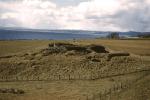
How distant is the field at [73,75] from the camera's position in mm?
39312

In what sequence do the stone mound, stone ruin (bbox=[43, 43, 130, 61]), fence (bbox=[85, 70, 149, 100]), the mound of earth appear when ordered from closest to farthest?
fence (bbox=[85, 70, 149, 100])
the mound of earth
stone ruin (bbox=[43, 43, 130, 61])
the stone mound

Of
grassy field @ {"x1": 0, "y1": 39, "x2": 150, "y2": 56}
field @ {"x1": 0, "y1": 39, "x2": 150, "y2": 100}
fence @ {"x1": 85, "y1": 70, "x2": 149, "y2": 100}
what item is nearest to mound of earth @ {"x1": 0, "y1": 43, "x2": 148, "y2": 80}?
field @ {"x1": 0, "y1": 39, "x2": 150, "y2": 100}

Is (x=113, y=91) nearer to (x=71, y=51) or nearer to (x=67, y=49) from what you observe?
(x=71, y=51)

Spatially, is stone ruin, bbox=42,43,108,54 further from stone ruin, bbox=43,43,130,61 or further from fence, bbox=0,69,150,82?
fence, bbox=0,69,150,82

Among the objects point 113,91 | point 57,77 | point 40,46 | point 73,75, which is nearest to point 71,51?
point 73,75

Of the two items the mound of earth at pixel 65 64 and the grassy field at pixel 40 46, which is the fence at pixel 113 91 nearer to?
the mound of earth at pixel 65 64

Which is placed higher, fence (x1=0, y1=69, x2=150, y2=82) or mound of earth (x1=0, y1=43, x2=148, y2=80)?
mound of earth (x1=0, y1=43, x2=148, y2=80)

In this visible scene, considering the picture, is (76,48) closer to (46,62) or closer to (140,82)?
(46,62)

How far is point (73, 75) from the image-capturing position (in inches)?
2073

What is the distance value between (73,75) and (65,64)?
4377 mm

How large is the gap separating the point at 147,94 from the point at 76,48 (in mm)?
30301

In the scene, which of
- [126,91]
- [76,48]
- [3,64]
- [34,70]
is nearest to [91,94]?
[126,91]

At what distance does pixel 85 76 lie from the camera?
171 ft

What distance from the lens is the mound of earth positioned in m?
52.7
